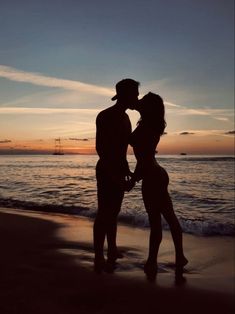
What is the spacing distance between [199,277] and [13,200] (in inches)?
358

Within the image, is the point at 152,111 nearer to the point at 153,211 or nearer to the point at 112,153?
the point at 112,153

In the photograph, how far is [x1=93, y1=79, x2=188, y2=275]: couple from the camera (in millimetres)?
4023

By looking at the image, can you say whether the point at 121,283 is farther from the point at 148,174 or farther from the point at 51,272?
the point at 148,174

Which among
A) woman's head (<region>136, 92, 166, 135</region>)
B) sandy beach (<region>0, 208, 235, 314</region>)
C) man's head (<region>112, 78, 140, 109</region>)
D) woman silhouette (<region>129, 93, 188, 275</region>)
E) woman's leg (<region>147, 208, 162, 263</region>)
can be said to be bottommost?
sandy beach (<region>0, 208, 235, 314</region>)

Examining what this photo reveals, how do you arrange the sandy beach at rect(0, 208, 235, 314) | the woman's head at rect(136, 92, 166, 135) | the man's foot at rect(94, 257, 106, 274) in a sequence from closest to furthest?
the sandy beach at rect(0, 208, 235, 314)
the woman's head at rect(136, 92, 166, 135)
the man's foot at rect(94, 257, 106, 274)

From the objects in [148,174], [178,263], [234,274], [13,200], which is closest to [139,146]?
[148,174]

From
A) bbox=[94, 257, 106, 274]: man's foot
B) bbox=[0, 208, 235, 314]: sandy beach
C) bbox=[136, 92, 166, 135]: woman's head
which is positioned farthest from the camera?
bbox=[94, 257, 106, 274]: man's foot

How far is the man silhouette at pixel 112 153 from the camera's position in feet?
13.2

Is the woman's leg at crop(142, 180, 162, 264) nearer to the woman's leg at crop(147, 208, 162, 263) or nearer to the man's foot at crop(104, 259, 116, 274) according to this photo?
the woman's leg at crop(147, 208, 162, 263)

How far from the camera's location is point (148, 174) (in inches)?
159

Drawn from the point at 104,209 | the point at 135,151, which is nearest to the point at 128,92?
the point at 135,151

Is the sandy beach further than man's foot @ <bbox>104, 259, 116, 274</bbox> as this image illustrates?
No

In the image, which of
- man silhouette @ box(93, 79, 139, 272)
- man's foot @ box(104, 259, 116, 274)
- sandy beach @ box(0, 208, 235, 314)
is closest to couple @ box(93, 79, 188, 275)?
man silhouette @ box(93, 79, 139, 272)

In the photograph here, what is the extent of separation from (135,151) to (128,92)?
2.15 ft
